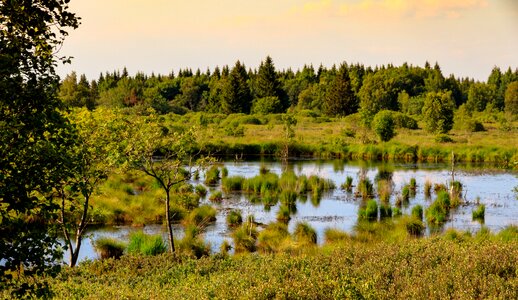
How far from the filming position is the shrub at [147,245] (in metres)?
19.0

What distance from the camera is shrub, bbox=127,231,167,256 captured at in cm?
1900

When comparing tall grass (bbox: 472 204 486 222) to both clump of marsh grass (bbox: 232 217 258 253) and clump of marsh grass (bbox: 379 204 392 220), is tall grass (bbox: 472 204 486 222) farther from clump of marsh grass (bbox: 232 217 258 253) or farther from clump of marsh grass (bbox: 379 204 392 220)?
clump of marsh grass (bbox: 232 217 258 253)

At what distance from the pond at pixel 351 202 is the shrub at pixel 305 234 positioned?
1.72ft

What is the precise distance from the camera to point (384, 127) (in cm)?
6044

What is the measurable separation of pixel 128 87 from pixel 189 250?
9550 cm

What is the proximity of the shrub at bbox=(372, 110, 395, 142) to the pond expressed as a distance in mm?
10259

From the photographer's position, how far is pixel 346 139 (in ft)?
211

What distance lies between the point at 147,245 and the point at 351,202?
1544cm

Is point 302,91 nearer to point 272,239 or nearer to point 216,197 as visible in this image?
point 216,197

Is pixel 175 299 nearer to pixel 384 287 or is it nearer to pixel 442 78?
pixel 384 287

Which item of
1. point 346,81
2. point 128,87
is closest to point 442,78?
point 346,81

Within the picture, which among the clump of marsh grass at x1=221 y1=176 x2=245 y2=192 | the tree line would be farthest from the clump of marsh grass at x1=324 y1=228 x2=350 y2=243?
the tree line

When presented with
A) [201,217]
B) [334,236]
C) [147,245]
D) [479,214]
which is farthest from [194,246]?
[479,214]

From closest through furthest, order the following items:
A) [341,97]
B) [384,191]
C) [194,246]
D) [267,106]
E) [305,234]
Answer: [194,246], [305,234], [384,191], [267,106], [341,97]
